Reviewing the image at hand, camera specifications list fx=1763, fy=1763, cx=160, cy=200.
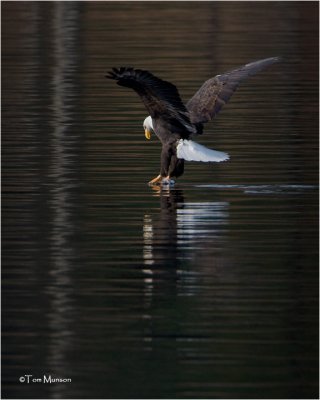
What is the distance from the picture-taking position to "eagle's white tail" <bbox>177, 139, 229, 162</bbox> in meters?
12.8

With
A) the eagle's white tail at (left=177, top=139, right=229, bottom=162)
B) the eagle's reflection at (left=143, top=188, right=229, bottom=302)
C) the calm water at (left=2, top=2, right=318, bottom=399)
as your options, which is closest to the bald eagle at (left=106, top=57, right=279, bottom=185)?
the eagle's white tail at (left=177, top=139, right=229, bottom=162)

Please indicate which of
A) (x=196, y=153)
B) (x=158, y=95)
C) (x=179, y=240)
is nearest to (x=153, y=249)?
(x=179, y=240)

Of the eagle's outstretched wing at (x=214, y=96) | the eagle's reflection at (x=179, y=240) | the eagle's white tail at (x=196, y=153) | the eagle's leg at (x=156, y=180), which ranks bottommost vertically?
the eagle's leg at (x=156, y=180)

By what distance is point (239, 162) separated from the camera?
1455 cm

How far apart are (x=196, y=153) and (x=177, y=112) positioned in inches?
26.3

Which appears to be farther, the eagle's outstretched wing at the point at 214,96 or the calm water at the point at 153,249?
the eagle's outstretched wing at the point at 214,96

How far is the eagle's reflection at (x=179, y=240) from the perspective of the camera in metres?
10.0

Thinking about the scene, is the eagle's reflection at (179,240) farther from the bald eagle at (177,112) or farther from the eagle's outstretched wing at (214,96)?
the eagle's outstretched wing at (214,96)

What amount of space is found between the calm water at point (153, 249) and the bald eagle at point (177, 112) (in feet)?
0.78

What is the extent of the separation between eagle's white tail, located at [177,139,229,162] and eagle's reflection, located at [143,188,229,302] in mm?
296

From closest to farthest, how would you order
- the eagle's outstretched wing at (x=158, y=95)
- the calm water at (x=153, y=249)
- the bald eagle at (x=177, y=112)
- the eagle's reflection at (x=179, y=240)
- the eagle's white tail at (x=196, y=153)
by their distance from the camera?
the calm water at (x=153, y=249), the eagle's reflection at (x=179, y=240), the eagle's outstretched wing at (x=158, y=95), the eagle's white tail at (x=196, y=153), the bald eagle at (x=177, y=112)

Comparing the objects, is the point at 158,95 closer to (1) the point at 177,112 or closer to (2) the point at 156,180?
(1) the point at 177,112

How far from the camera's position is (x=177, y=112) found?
538 inches

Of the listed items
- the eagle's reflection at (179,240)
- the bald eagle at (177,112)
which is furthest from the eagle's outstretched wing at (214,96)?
the eagle's reflection at (179,240)
